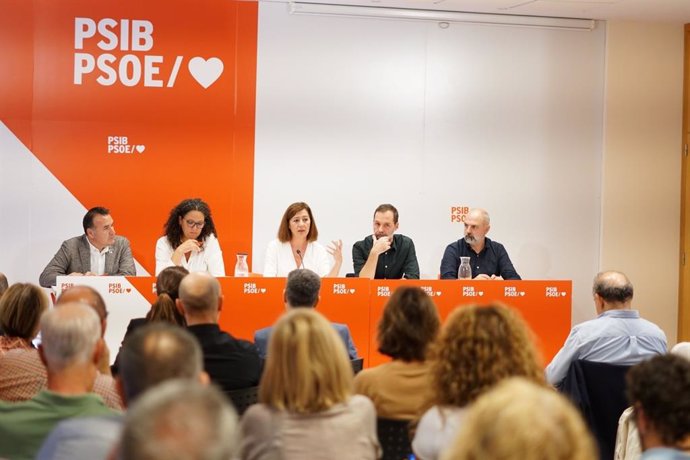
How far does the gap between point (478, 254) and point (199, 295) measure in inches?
156

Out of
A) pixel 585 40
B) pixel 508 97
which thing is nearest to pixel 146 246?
pixel 508 97

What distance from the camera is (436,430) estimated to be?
2.74 metres

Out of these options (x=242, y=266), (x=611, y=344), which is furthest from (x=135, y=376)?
(x=242, y=266)

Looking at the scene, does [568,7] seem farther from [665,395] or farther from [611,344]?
[665,395]

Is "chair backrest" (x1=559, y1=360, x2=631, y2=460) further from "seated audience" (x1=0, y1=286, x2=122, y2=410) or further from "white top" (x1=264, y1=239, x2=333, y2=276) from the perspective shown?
"white top" (x1=264, y1=239, x2=333, y2=276)

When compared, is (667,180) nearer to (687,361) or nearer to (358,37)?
(358,37)

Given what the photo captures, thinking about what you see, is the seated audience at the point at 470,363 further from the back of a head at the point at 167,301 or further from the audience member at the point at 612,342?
the audience member at the point at 612,342

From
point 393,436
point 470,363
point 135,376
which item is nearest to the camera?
point 135,376

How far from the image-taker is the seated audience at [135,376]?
2.21m

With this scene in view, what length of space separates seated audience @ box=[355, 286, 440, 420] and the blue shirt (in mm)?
3934

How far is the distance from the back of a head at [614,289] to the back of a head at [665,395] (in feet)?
7.98

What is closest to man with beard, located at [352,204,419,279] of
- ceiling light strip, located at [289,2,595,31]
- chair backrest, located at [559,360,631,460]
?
ceiling light strip, located at [289,2,595,31]

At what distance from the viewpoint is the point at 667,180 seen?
889cm

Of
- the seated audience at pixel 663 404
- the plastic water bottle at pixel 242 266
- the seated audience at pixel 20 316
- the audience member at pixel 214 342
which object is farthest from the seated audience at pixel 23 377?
the plastic water bottle at pixel 242 266
